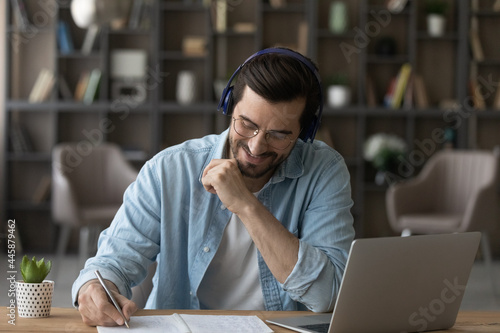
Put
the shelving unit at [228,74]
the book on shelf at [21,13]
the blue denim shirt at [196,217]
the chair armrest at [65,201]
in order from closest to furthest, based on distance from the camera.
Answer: the blue denim shirt at [196,217] → the chair armrest at [65,201] → the book on shelf at [21,13] → the shelving unit at [228,74]

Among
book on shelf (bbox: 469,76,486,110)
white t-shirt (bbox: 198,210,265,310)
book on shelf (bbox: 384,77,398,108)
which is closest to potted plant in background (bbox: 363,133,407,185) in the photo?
book on shelf (bbox: 384,77,398,108)

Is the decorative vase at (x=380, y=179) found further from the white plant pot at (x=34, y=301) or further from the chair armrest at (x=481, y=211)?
the white plant pot at (x=34, y=301)

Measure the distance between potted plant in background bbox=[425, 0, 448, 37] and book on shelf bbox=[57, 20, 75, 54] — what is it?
2887mm

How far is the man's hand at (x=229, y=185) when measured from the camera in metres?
1.60

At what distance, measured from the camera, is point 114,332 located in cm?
131

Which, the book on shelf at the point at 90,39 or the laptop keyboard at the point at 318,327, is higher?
the book on shelf at the point at 90,39

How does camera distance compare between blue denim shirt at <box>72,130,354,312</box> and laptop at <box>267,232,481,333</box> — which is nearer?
laptop at <box>267,232,481,333</box>

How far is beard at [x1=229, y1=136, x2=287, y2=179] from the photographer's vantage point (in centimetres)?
169

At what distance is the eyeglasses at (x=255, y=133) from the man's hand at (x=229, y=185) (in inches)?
3.4

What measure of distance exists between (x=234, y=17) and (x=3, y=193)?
2366 mm

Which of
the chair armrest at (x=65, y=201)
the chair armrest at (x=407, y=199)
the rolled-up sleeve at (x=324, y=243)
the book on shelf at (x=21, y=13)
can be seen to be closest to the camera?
the rolled-up sleeve at (x=324, y=243)

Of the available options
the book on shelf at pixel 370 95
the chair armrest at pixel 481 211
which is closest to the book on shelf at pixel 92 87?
the book on shelf at pixel 370 95

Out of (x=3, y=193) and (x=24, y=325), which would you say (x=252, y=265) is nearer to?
(x=24, y=325)

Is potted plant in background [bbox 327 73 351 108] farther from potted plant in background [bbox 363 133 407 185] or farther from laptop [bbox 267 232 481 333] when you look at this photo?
laptop [bbox 267 232 481 333]
